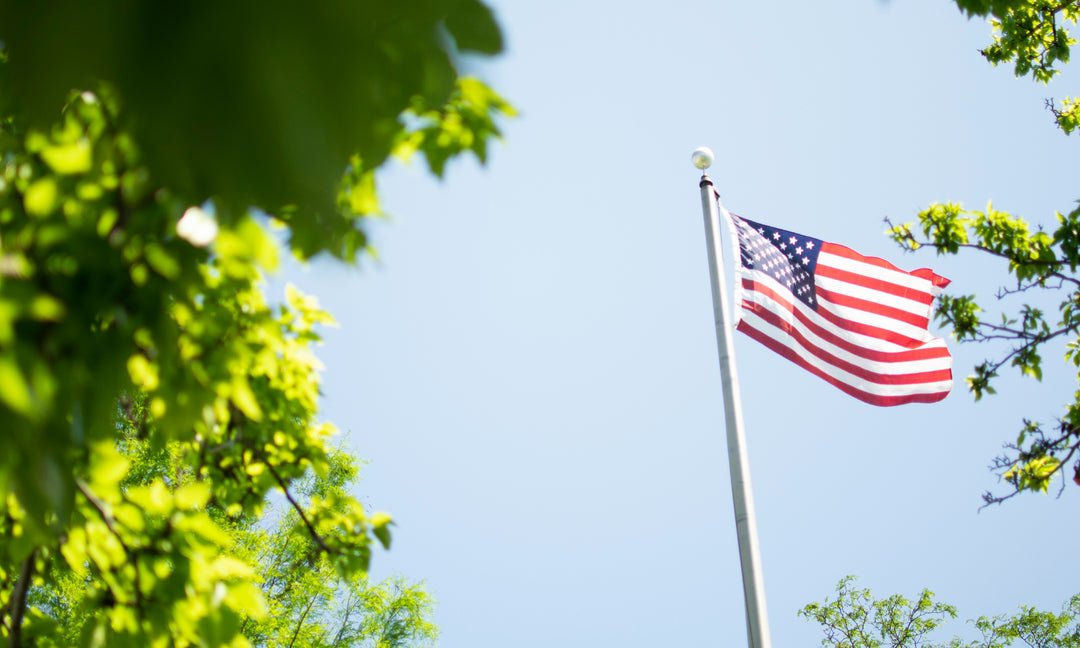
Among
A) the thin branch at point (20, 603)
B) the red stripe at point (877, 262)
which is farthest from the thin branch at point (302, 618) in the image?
the thin branch at point (20, 603)

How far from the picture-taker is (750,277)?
7.48 m

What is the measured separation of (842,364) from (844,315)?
1.77 ft

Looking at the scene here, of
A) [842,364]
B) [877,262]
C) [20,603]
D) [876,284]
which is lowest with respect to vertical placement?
[20,603]

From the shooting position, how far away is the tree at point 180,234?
0.54m

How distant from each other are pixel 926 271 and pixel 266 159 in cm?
855

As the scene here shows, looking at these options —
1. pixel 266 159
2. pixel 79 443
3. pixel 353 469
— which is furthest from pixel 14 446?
pixel 353 469

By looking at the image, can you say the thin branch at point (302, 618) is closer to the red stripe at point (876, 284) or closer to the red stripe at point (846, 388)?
the red stripe at point (846, 388)

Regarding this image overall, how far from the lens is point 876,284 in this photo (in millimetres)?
7871

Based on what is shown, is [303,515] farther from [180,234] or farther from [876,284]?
[876,284]

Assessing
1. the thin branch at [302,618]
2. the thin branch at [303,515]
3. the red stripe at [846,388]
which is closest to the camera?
the thin branch at [303,515]

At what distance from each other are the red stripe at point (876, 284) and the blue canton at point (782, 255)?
149 millimetres

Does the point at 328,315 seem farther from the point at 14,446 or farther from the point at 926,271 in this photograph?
the point at 926,271

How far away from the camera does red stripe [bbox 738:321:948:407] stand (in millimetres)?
7266

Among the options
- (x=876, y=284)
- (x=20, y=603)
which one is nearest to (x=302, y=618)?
(x=876, y=284)
